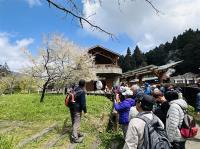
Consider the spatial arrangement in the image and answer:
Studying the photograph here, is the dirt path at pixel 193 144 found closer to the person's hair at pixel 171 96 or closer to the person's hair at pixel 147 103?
the person's hair at pixel 171 96

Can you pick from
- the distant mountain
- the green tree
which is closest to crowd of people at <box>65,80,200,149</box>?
the distant mountain

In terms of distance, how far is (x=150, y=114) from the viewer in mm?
4410

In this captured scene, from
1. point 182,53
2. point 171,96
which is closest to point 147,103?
point 171,96

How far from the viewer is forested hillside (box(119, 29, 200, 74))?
260 ft

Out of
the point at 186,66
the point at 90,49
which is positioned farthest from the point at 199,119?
the point at 186,66

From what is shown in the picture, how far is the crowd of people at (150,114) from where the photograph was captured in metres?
4.18

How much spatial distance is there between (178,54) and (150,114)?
3808 inches

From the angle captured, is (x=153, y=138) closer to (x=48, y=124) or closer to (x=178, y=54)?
(x=48, y=124)

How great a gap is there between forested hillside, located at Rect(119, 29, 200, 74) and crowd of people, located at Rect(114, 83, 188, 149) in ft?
234

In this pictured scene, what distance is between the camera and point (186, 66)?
274ft

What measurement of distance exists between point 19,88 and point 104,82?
1648 cm

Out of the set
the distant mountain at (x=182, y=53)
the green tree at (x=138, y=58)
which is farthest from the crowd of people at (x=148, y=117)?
the green tree at (x=138, y=58)

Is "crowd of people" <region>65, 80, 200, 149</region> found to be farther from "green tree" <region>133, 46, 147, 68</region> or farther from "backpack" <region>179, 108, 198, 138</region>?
"green tree" <region>133, 46, 147, 68</region>

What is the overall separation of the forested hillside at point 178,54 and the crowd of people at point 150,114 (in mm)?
71355
